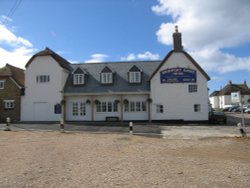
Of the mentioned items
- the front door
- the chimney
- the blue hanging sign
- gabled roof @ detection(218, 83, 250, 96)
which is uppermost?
the chimney

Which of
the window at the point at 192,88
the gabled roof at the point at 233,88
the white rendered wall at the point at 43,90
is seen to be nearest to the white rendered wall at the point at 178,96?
the window at the point at 192,88

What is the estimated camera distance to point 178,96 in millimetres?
29688

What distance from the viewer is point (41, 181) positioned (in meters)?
7.21

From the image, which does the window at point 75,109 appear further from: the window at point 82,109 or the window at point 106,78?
the window at point 106,78

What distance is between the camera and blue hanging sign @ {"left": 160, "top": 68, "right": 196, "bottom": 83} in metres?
29.6

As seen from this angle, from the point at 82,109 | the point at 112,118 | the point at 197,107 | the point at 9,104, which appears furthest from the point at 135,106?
the point at 9,104

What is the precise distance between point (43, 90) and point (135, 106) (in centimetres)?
1107

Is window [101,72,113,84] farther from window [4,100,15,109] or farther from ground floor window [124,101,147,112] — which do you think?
window [4,100,15,109]

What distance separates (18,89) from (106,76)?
35.0 feet

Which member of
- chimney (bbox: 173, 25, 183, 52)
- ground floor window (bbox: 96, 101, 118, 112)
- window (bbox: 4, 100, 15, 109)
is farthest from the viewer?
window (bbox: 4, 100, 15, 109)

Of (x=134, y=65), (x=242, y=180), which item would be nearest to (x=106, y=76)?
(x=134, y=65)

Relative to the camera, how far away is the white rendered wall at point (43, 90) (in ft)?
104

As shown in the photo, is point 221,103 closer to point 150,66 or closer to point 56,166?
point 150,66

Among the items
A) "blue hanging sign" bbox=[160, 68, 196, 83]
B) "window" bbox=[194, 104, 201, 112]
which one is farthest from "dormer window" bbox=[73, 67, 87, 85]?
"window" bbox=[194, 104, 201, 112]
